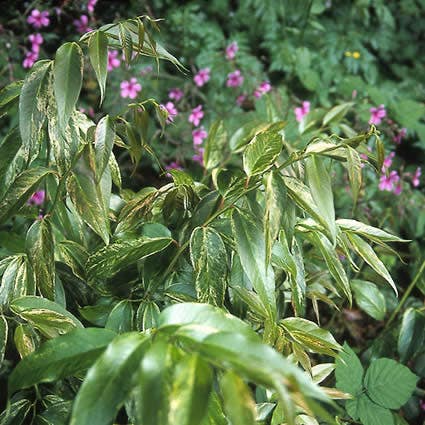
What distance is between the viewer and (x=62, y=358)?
0.54 m

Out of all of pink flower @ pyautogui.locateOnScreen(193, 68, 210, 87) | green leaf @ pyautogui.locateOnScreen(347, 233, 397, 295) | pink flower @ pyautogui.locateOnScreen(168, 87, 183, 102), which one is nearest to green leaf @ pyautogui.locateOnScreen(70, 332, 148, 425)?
green leaf @ pyautogui.locateOnScreen(347, 233, 397, 295)

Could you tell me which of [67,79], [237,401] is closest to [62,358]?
[237,401]

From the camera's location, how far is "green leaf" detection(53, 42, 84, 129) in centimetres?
68

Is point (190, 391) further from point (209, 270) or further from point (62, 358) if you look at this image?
point (209, 270)

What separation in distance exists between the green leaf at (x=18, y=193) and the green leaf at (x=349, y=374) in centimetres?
63

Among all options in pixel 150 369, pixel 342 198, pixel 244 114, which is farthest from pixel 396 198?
pixel 150 369

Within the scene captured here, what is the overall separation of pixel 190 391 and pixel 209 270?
1.03 feet

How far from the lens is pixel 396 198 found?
2047 millimetres

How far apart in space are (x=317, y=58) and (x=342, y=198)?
1.04 metres

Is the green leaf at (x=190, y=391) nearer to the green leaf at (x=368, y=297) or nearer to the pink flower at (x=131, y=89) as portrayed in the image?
the green leaf at (x=368, y=297)

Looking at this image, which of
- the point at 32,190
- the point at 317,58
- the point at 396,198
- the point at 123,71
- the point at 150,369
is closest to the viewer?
the point at 150,369

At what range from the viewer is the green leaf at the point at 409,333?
4.07ft

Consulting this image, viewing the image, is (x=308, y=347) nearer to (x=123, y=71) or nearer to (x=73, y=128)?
(x=73, y=128)

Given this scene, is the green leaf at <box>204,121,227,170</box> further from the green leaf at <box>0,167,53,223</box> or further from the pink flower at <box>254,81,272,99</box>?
the pink flower at <box>254,81,272,99</box>
